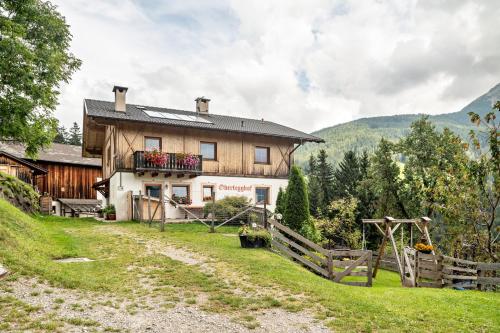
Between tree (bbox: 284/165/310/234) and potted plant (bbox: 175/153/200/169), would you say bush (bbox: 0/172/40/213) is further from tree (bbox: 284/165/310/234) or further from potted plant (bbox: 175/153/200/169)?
tree (bbox: 284/165/310/234)

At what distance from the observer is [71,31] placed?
22078mm

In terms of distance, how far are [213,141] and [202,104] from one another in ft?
18.7

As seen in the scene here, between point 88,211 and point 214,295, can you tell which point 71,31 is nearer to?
point 88,211

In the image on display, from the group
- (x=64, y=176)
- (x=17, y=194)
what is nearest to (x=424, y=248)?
(x=17, y=194)

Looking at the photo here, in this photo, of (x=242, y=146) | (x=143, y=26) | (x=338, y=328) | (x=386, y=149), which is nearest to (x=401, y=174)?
(x=386, y=149)

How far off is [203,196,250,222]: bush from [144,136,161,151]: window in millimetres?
5441

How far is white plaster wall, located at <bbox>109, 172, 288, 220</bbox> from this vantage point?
74.4 feet

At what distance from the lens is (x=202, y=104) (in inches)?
1209

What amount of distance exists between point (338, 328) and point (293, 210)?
10440 millimetres

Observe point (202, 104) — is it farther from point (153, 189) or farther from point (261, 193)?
point (153, 189)

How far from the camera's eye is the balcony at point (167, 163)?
2259 cm

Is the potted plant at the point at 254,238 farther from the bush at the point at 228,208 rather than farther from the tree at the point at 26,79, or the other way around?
the tree at the point at 26,79

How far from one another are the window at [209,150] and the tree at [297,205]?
1017 cm

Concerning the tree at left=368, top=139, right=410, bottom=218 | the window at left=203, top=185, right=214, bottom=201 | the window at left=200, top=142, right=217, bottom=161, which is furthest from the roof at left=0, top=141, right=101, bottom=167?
the tree at left=368, top=139, right=410, bottom=218
